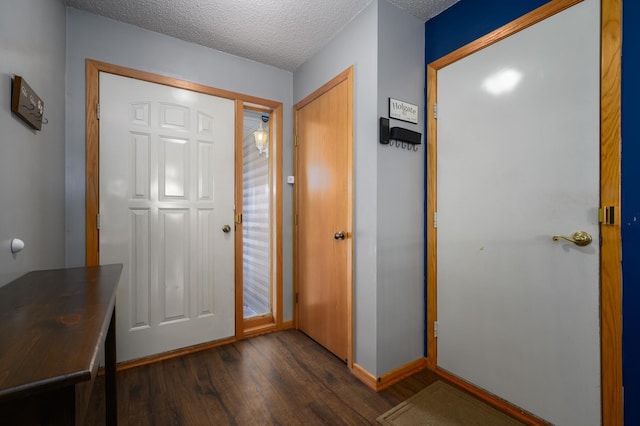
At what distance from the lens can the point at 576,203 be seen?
1.37 metres

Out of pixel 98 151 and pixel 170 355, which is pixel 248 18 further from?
pixel 170 355

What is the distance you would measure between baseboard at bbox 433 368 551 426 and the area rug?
1.4 inches

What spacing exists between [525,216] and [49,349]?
6.37 feet

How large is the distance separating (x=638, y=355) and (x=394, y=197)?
1.31m

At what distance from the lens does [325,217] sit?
2.31m

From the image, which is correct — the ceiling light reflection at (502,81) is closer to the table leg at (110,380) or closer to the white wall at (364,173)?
the white wall at (364,173)

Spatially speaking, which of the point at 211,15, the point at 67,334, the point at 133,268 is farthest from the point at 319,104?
the point at 67,334

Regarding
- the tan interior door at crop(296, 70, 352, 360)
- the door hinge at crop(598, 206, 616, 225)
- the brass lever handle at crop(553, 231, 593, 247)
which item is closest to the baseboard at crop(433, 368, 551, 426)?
the tan interior door at crop(296, 70, 352, 360)

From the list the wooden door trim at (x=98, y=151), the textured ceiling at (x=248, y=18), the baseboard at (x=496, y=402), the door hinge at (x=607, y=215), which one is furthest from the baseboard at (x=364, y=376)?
the textured ceiling at (x=248, y=18)

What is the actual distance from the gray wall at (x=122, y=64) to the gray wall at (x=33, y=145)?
8 centimetres

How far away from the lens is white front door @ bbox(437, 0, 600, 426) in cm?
134

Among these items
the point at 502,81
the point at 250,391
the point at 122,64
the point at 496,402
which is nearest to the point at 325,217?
the point at 250,391

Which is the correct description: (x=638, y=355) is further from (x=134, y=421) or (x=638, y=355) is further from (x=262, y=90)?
(x=262, y=90)

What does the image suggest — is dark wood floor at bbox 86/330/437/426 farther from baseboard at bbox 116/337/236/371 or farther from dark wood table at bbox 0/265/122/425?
dark wood table at bbox 0/265/122/425
